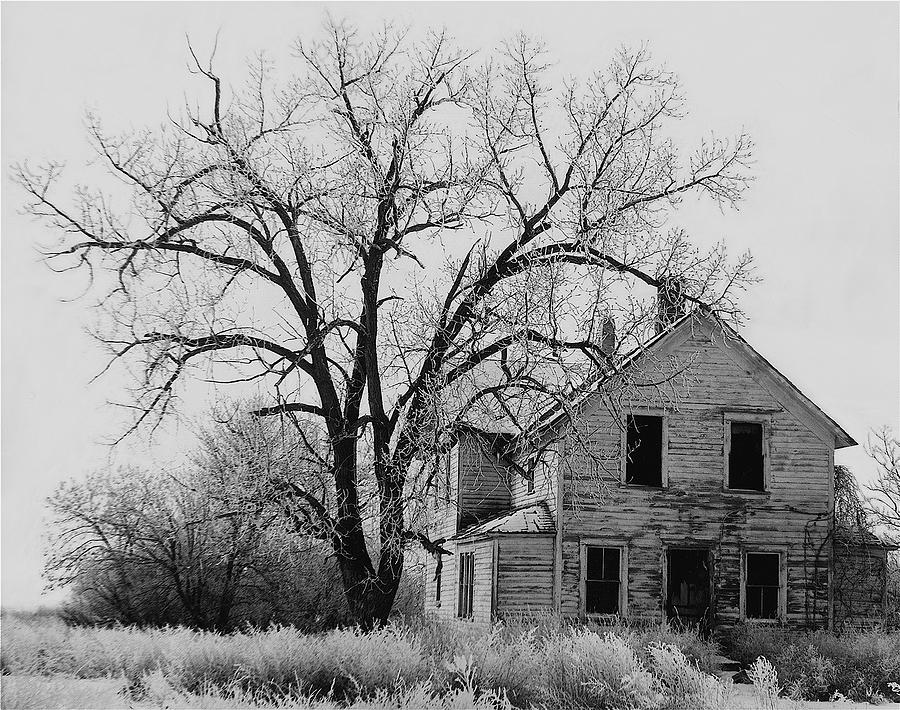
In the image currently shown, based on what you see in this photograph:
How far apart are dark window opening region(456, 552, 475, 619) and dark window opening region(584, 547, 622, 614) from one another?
330 centimetres

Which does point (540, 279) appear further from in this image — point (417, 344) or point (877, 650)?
point (877, 650)

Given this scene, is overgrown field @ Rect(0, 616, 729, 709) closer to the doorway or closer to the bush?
the bush

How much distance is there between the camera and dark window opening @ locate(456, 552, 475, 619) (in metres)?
27.0

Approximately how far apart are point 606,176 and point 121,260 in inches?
324

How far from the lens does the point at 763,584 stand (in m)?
25.2

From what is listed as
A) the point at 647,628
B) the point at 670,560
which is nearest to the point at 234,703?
the point at 647,628

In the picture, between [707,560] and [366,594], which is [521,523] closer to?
[707,560]

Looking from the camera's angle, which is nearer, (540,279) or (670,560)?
(540,279)

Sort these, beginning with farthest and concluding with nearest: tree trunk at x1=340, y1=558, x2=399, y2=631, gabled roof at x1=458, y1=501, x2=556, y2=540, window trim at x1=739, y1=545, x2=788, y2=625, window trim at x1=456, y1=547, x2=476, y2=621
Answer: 1. window trim at x1=456, y1=547, x2=476, y2=621
2. window trim at x1=739, y1=545, x2=788, y2=625
3. gabled roof at x1=458, y1=501, x2=556, y2=540
4. tree trunk at x1=340, y1=558, x2=399, y2=631

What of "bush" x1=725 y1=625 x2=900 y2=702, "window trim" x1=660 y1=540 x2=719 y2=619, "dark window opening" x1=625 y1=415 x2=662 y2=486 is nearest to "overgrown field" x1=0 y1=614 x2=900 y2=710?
"bush" x1=725 y1=625 x2=900 y2=702

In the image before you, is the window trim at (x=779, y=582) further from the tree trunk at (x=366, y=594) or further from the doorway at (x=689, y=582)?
the tree trunk at (x=366, y=594)

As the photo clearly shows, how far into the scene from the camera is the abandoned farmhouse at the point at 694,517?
963 inches

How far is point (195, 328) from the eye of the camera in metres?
18.2

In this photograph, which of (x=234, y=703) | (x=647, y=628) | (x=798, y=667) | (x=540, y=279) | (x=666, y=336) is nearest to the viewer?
Answer: (x=234, y=703)
